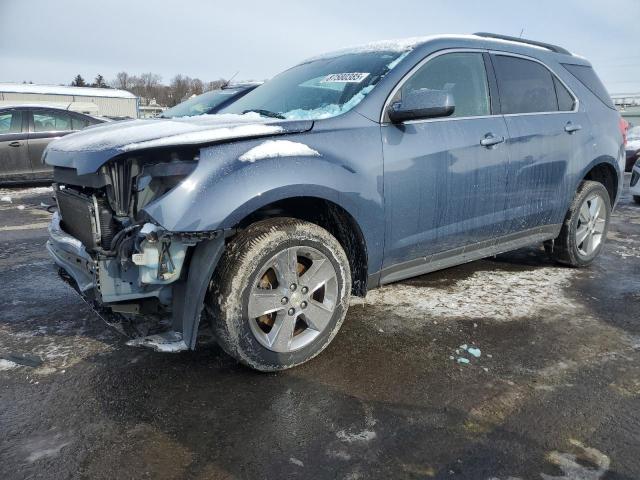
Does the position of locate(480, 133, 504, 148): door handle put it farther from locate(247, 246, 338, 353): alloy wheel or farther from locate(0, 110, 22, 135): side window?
locate(0, 110, 22, 135): side window

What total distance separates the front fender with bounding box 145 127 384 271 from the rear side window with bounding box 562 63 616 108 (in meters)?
2.56

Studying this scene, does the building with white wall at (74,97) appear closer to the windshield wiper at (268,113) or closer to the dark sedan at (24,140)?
the dark sedan at (24,140)

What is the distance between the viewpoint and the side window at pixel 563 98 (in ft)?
13.6

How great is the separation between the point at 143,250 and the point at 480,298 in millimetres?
2597

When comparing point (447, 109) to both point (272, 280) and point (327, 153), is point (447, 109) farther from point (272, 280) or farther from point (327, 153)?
→ point (272, 280)

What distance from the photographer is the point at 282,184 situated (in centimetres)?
252

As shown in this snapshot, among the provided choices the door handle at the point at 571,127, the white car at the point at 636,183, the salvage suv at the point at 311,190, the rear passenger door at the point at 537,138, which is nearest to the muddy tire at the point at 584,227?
the rear passenger door at the point at 537,138

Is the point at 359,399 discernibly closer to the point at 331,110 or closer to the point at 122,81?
the point at 331,110

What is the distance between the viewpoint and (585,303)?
382 centimetres

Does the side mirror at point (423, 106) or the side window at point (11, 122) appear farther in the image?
the side window at point (11, 122)

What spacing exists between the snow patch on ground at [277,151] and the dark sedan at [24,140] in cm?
781

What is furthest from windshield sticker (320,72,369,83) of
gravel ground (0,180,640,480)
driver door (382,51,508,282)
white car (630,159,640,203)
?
white car (630,159,640,203)

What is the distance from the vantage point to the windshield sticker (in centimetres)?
317

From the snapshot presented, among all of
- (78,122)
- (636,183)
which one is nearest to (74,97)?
(78,122)
